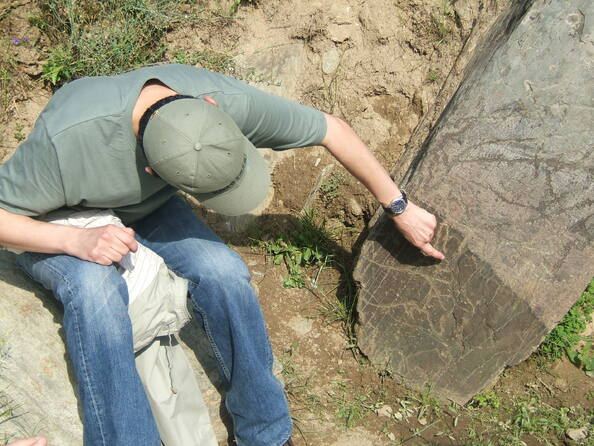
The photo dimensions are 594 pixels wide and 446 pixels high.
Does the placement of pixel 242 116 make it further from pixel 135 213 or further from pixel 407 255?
pixel 407 255

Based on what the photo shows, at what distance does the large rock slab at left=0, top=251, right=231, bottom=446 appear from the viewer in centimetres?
247

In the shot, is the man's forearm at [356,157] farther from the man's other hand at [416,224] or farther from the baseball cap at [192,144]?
the baseball cap at [192,144]

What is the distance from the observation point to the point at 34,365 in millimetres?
2527

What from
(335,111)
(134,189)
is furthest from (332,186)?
(134,189)

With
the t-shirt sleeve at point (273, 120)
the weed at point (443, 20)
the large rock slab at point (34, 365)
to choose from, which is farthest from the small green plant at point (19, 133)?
the weed at point (443, 20)

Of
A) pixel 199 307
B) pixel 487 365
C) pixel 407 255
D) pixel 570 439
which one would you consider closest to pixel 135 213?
pixel 199 307

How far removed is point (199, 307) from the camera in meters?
2.54

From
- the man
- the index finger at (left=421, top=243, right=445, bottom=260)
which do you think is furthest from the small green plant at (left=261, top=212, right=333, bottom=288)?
the man

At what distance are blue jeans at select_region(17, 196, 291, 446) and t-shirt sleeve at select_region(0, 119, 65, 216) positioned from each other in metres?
0.24

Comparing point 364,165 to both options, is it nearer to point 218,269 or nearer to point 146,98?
point 218,269

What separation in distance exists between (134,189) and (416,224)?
1120 millimetres

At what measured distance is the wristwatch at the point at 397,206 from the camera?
2.59 m

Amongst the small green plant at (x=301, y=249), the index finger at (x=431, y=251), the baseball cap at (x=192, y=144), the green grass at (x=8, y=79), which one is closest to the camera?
the baseball cap at (x=192, y=144)

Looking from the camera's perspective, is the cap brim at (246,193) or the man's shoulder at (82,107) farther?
the cap brim at (246,193)
